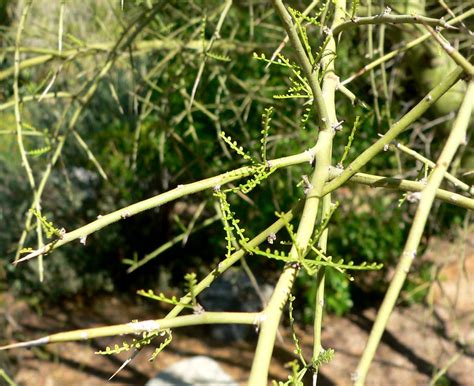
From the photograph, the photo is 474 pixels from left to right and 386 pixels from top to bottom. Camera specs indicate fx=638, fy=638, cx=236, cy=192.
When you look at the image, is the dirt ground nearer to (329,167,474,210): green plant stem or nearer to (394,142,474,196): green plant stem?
(394,142,474,196): green plant stem

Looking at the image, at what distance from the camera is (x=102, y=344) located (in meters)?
5.09

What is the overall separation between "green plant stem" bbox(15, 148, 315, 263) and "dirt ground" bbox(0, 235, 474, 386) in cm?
362

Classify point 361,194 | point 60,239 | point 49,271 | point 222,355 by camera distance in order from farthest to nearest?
point 49,271 → point 222,355 → point 361,194 → point 60,239

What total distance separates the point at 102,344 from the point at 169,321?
4.60m

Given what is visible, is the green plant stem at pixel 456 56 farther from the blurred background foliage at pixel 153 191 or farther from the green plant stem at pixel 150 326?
the blurred background foliage at pixel 153 191

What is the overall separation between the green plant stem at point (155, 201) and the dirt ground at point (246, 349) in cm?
362

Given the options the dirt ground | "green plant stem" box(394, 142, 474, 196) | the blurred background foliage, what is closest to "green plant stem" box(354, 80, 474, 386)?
"green plant stem" box(394, 142, 474, 196)

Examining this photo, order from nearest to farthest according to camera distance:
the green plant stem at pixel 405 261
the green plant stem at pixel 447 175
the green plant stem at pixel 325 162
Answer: the green plant stem at pixel 405 261 → the green plant stem at pixel 325 162 → the green plant stem at pixel 447 175

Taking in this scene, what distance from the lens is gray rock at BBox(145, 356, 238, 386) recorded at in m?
4.35

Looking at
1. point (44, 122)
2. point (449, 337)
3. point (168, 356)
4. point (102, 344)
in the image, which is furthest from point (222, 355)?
point (44, 122)

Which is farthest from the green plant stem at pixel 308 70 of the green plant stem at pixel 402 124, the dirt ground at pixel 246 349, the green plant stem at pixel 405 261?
the dirt ground at pixel 246 349

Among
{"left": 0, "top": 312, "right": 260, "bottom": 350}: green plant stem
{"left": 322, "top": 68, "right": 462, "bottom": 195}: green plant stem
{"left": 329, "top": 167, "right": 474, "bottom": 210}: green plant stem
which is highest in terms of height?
{"left": 322, "top": 68, "right": 462, "bottom": 195}: green plant stem

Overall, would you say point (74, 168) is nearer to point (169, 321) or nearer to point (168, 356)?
point (168, 356)

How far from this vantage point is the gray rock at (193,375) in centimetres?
435
